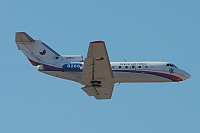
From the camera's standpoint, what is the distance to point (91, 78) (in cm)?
6034

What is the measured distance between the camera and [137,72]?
6194 cm

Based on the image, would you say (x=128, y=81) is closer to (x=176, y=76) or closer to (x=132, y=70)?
(x=132, y=70)

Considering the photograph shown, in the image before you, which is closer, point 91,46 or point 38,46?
point 91,46

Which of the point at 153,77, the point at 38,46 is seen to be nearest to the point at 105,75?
the point at 153,77

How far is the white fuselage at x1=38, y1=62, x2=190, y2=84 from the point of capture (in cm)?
6172

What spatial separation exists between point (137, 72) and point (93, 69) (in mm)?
6294

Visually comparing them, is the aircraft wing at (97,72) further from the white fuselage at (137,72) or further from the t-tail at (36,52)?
the t-tail at (36,52)

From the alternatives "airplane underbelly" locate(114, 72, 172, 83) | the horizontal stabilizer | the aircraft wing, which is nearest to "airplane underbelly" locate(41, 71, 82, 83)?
the aircraft wing

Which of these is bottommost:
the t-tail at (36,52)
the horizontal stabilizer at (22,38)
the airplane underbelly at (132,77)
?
the airplane underbelly at (132,77)

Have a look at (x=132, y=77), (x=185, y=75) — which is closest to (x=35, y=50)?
(x=132, y=77)

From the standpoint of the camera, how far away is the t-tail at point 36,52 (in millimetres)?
64125

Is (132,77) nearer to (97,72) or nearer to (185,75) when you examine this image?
(97,72)

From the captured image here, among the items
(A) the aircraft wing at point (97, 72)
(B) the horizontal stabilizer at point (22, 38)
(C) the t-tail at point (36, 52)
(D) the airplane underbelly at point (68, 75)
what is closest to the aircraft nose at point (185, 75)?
(A) the aircraft wing at point (97, 72)

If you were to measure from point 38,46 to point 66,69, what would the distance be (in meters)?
6.07
